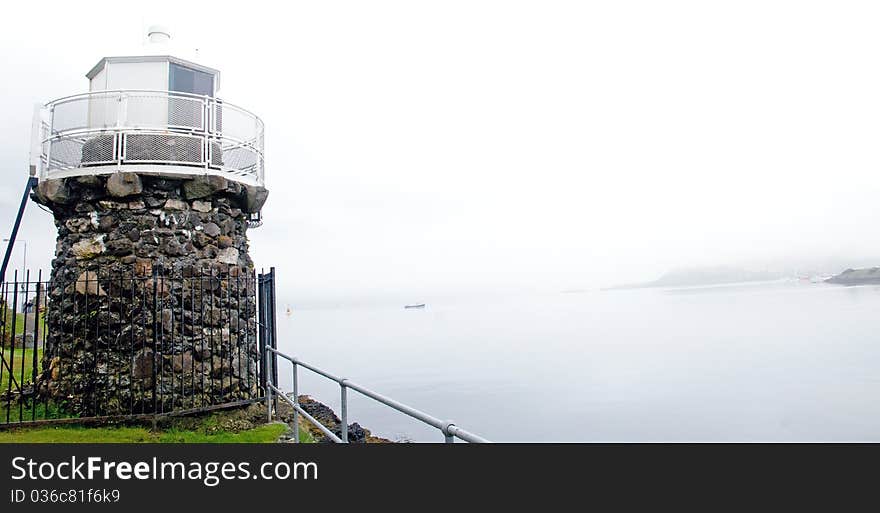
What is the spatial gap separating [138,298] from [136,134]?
229cm

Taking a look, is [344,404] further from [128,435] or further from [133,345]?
[133,345]

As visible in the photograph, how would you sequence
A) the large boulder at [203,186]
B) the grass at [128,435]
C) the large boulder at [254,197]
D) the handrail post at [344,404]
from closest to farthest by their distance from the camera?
the handrail post at [344,404] → the grass at [128,435] → the large boulder at [203,186] → the large boulder at [254,197]

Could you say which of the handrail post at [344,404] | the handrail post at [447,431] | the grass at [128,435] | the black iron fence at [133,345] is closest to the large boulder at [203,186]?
the black iron fence at [133,345]

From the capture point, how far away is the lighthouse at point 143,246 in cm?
726

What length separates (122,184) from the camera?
7344 mm

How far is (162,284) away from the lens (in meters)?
7.18

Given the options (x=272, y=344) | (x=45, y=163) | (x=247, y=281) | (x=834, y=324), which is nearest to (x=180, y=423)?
(x=272, y=344)

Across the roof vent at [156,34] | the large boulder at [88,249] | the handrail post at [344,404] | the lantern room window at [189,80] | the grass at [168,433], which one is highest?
the roof vent at [156,34]

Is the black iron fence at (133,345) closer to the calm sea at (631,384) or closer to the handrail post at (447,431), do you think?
the handrail post at (447,431)

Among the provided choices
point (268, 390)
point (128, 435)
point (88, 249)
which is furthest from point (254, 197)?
point (128, 435)

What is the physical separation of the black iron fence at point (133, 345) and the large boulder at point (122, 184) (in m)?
1.07

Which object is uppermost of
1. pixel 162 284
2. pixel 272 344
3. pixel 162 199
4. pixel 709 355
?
pixel 162 199
